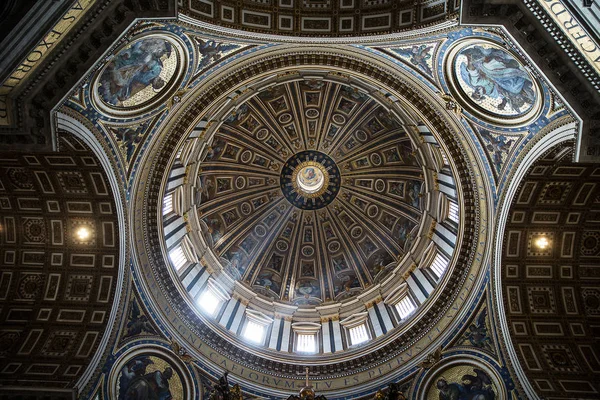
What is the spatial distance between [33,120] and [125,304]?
8.43m

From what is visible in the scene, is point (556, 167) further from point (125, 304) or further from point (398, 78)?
point (125, 304)

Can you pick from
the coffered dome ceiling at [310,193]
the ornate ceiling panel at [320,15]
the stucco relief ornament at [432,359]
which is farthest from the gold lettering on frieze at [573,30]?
the coffered dome ceiling at [310,193]

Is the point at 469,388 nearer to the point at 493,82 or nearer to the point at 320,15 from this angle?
the point at 493,82

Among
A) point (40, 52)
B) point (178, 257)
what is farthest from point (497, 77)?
point (178, 257)

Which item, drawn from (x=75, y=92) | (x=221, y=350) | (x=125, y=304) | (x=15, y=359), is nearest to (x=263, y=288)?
(x=221, y=350)

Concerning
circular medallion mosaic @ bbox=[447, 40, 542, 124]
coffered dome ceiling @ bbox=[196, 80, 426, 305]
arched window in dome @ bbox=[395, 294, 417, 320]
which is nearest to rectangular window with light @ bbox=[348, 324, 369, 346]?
arched window in dome @ bbox=[395, 294, 417, 320]

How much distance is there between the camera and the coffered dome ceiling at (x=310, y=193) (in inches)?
1121

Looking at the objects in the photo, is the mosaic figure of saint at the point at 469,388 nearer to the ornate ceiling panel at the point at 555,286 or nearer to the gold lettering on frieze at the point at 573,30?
the ornate ceiling panel at the point at 555,286

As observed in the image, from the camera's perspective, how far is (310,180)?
3309 centimetres

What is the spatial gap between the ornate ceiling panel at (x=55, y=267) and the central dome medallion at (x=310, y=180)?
15982 millimetres

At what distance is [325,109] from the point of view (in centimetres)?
2988

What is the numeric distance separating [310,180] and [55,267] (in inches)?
707

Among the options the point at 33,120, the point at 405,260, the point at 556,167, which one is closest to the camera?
the point at 33,120

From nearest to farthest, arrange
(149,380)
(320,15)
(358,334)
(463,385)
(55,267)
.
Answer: (320,15) < (55,267) < (149,380) < (463,385) < (358,334)
